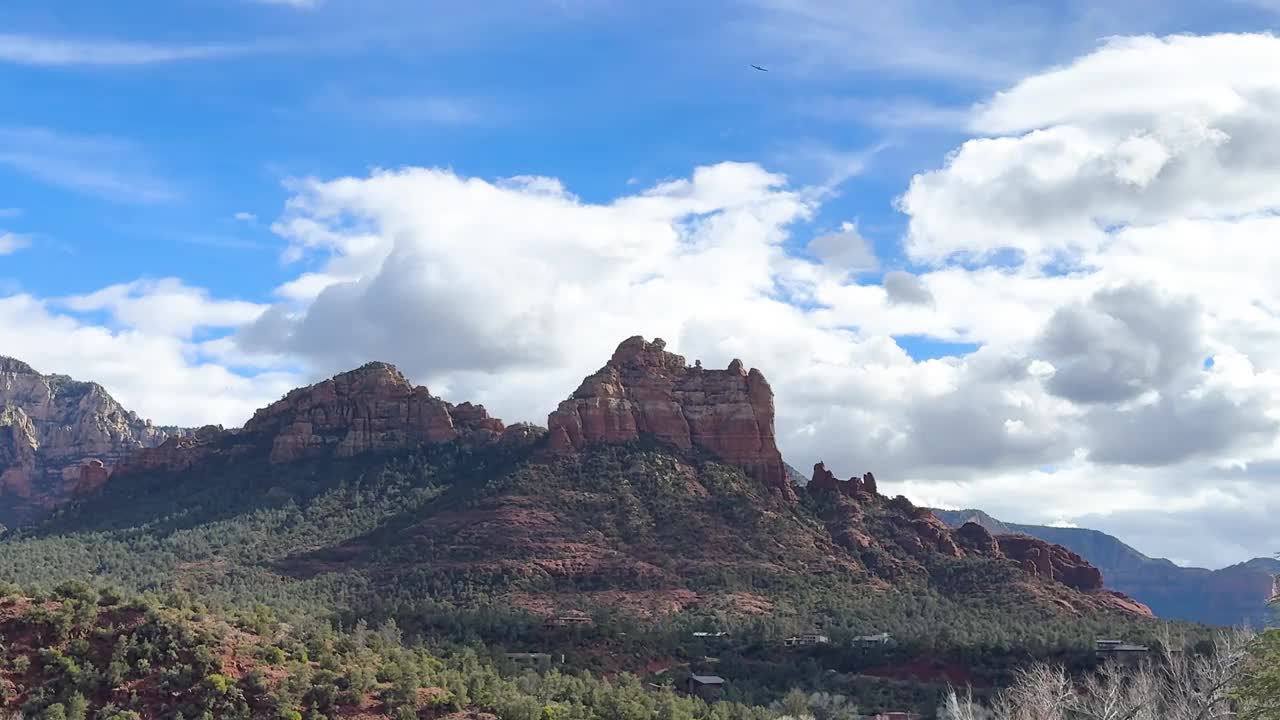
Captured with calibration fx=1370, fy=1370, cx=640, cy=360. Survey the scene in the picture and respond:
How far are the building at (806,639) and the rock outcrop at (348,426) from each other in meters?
64.5

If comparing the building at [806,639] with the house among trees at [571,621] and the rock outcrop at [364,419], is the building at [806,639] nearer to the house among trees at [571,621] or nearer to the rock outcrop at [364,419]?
the house among trees at [571,621]

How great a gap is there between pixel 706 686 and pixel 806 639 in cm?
2036

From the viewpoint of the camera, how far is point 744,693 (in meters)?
85.4

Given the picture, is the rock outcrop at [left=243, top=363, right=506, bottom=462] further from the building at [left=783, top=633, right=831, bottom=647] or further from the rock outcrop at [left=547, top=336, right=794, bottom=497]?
the building at [left=783, top=633, right=831, bottom=647]

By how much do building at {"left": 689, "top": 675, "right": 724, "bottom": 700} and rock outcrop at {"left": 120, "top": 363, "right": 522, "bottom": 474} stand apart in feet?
256

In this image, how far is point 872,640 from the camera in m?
105

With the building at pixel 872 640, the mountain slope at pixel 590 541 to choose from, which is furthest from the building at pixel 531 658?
the building at pixel 872 640

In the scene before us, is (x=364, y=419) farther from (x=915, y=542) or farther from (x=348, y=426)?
(x=915, y=542)

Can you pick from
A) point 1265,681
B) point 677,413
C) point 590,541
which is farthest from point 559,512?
point 1265,681

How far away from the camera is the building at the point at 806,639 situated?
340ft

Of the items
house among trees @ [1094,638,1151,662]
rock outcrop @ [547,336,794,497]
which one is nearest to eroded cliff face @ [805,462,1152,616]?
rock outcrop @ [547,336,794,497]

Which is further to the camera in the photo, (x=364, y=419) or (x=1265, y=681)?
(x=364, y=419)

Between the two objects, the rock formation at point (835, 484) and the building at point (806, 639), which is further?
the rock formation at point (835, 484)

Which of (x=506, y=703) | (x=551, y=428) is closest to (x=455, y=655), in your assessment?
(x=506, y=703)
